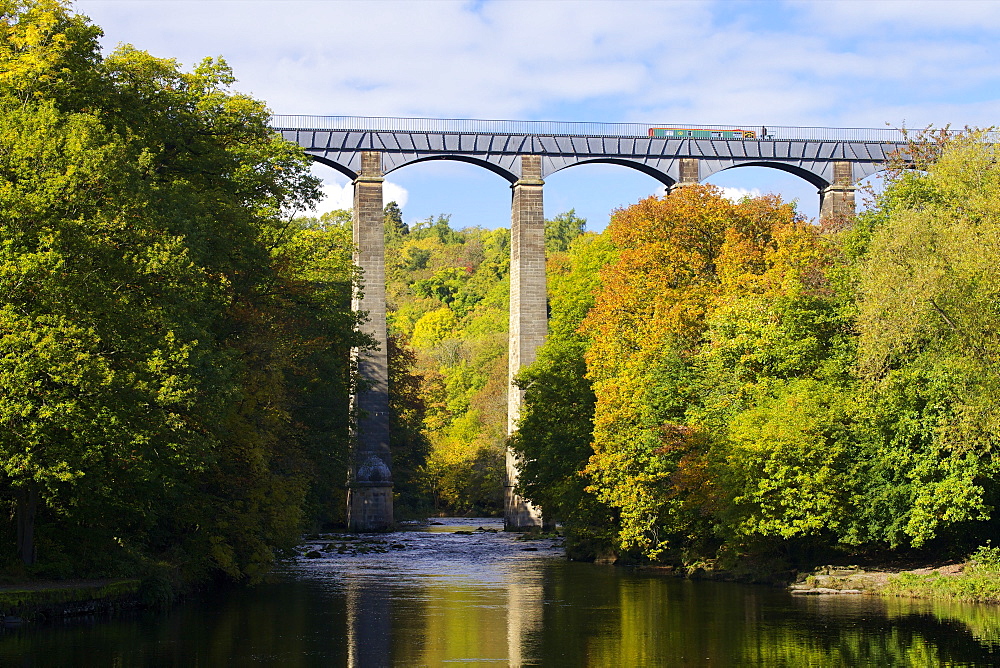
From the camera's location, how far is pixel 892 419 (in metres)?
28.0

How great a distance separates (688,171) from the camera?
64.2m

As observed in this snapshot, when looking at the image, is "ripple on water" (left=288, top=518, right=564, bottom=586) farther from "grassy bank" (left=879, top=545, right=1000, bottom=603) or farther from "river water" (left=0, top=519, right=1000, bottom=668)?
"grassy bank" (left=879, top=545, right=1000, bottom=603)

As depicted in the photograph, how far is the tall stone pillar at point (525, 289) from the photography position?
6138 cm

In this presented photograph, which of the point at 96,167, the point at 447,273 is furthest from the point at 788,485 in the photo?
the point at 447,273

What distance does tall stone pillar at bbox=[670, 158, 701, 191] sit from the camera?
64.0 meters

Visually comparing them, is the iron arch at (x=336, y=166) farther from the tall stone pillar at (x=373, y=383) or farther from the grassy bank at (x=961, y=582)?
the grassy bank at (x=961, y=582)

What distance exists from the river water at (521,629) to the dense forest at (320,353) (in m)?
2.29

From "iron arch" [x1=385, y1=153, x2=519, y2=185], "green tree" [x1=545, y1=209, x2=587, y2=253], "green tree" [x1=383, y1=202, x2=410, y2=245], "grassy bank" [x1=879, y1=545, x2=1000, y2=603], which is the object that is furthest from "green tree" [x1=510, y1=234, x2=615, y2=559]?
"green tree" [x1=383, y1=202, x2=410, y2=245]

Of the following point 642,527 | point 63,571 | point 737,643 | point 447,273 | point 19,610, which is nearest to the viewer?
point 737,643

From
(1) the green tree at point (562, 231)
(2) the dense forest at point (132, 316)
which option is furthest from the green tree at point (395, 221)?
(2) the dense forest at point (132, 316)

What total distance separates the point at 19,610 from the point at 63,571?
2.84m

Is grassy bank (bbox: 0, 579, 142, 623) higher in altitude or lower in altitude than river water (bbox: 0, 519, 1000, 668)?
higher

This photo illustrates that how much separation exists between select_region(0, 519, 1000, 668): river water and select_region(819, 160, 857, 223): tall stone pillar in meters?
36.5

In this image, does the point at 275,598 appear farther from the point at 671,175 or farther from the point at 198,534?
the point at 671,175
